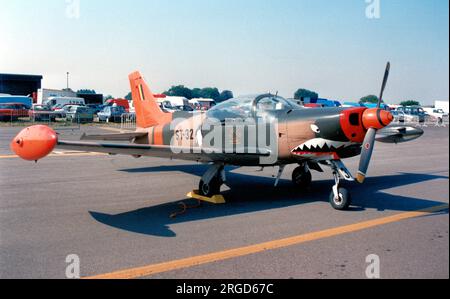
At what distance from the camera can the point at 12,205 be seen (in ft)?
23.0

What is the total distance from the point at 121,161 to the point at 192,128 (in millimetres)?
5452

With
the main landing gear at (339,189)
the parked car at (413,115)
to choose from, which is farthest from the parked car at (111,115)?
the parked car at (413,115)

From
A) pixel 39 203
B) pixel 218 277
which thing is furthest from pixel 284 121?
pixel 39 203

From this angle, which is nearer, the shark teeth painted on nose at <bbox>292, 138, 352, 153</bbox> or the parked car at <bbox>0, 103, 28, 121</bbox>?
the shark teeth painted on nose at <bbox>292, 138, 352, 153</bbox>

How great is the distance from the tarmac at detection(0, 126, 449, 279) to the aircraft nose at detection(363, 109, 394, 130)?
2.93 ft

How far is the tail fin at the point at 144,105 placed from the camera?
10797mm

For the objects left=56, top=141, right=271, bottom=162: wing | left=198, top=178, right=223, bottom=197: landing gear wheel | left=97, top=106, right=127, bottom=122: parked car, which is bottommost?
left=198, top=178, right=223, bottom=197: landing gear wheel

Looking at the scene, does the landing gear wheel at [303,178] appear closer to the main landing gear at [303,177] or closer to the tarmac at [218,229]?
the main landing gear at [303,177]

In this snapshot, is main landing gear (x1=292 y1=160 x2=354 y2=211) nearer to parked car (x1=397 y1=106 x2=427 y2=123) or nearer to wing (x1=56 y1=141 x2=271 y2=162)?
wing (x1=56 y1=141 x2=271 y2=162)

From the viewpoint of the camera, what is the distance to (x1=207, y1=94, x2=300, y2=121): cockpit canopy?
7531 millimetres

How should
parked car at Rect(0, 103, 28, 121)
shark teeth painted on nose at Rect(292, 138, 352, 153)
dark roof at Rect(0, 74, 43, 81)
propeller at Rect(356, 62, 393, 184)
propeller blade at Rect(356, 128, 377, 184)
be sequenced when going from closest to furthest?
propeller at Rect(356, 62, 393, 184), propeller blade at Rect(356, 128, 377, 184), shark teeth painted on nose at Rect(292, 138, 352, 153), parked car at Rect(0, 103, 28, 121), dark roof at Rect(0, 74, 43, 81)

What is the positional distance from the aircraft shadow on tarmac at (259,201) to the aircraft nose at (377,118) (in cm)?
163

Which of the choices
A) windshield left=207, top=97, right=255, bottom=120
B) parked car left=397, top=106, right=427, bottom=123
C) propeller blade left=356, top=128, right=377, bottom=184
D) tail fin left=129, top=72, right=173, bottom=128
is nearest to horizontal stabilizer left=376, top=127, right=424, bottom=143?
propeller blade left=356, top=128, right=377, bottom=184

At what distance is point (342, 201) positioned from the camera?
22.5 feet
